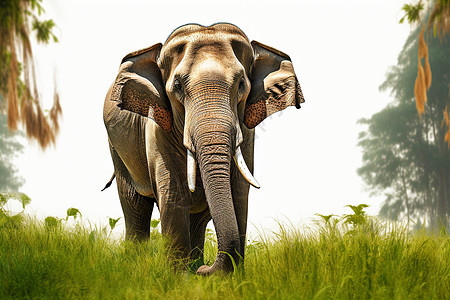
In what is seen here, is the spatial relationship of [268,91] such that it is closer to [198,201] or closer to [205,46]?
[205,46]

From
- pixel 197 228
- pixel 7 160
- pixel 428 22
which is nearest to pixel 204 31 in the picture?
pixel 197 228

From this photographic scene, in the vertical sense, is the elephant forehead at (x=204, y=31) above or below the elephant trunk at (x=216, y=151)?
above

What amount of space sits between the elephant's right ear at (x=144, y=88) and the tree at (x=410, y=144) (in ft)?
45.9

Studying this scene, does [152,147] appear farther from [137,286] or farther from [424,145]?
[424,145]

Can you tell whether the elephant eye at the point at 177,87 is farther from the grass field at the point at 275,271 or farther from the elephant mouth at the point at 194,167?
the grass field at the point at 275,271

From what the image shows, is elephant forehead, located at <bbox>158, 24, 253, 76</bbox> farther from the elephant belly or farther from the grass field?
the grass field

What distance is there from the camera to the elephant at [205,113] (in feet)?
13.6

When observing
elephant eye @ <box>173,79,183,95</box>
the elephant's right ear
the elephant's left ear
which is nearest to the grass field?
the elephant's left ear

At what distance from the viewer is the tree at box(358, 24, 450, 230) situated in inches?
699

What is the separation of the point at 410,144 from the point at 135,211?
1475cm

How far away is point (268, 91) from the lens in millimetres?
4855

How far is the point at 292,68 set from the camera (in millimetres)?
5039

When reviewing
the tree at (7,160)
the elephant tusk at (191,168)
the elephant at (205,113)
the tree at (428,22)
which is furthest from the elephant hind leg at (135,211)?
the tree at (7,160)

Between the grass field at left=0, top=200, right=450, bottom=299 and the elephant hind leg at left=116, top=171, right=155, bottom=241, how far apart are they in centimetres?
188
